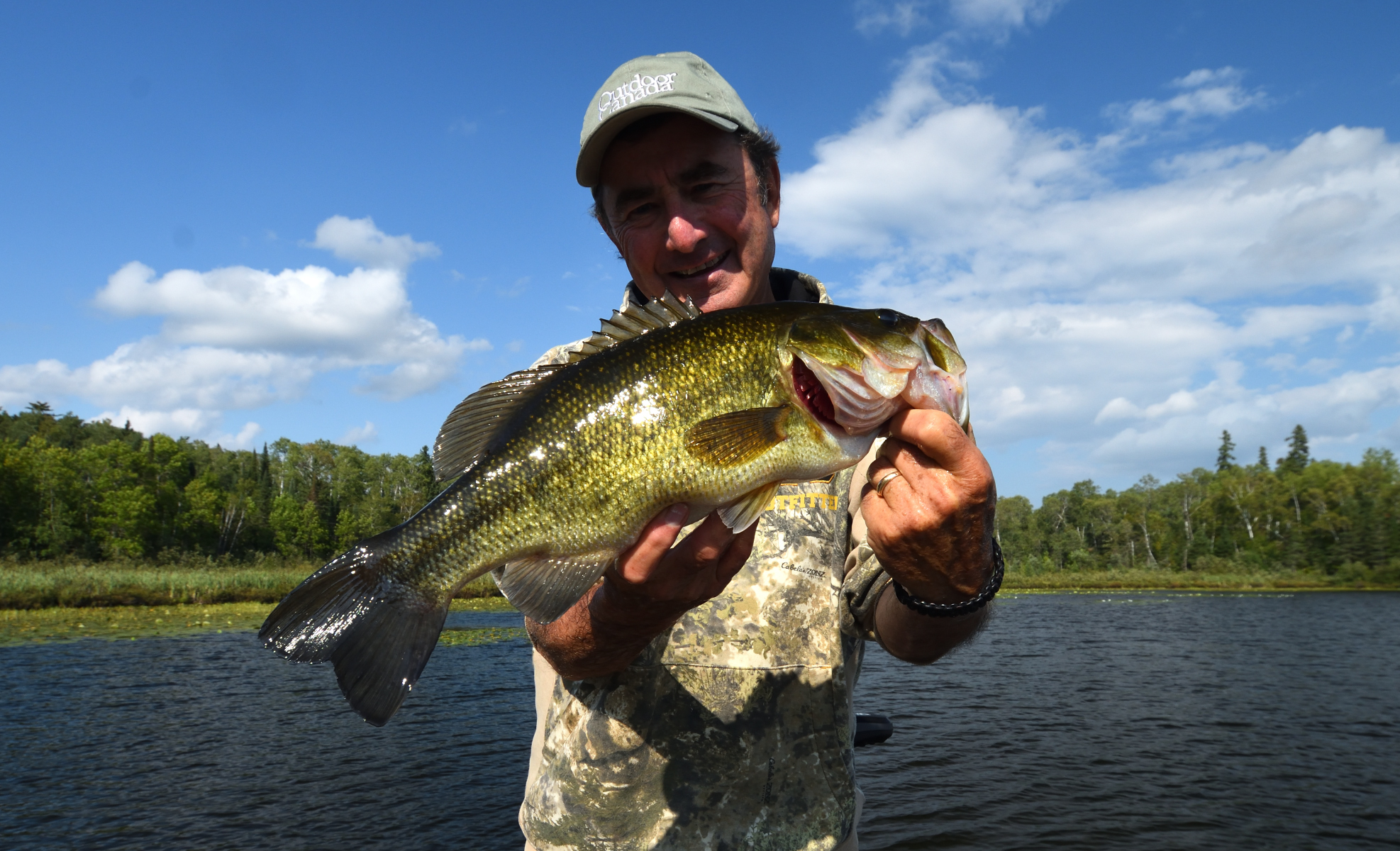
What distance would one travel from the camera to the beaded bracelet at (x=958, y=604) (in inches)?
92.8

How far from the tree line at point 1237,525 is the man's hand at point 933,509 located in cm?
6458

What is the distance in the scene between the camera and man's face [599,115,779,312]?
3.09 m

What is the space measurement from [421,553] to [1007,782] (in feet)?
44.6

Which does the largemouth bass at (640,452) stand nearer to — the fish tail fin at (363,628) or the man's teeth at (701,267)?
the fish tail fin at (363,628)

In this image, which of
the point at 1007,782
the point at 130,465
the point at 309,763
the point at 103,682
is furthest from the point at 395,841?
the point at 130,465

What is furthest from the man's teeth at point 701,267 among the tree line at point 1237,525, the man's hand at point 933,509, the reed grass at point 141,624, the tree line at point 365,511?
the tree line at point 1237,525

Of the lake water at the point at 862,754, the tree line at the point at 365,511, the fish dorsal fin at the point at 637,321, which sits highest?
the tree line at the point at 365,511

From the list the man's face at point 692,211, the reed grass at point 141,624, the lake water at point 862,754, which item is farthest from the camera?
the reed grass at point 141,624

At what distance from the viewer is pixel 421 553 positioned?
2.20 meters

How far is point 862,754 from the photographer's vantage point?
15.5 metres

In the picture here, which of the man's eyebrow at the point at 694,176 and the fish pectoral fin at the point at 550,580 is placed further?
the man's eyebrow at the point at 694,176

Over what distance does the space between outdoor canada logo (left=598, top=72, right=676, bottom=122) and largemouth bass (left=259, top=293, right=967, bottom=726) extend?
1.15 meters

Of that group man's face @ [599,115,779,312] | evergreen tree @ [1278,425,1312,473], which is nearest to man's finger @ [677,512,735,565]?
man's face @ [599,115,779,312]

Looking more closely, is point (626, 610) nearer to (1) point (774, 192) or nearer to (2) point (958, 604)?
(2) point (958, 604)
